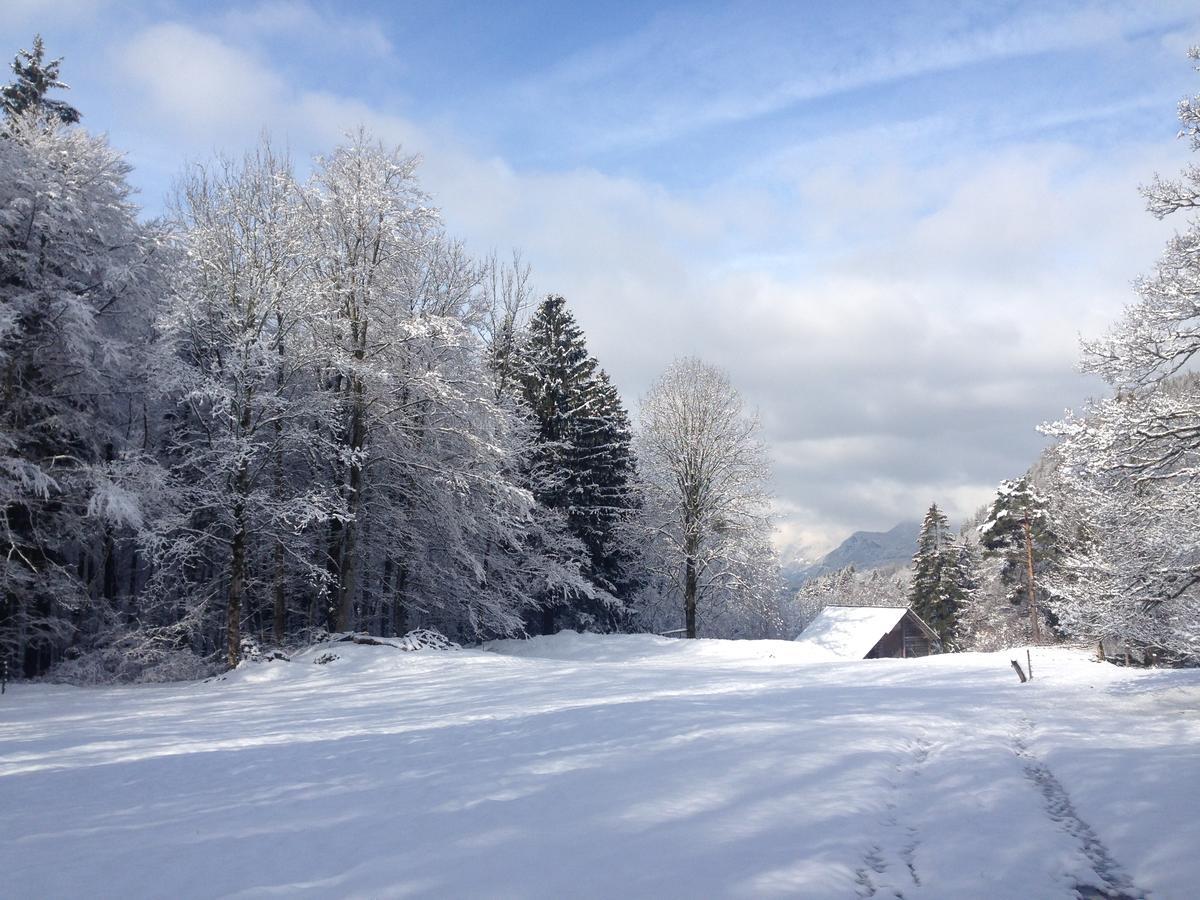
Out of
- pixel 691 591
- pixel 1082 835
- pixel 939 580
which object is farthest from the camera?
pixel 939 580

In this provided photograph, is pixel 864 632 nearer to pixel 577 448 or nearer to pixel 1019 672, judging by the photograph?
pixel 577 448

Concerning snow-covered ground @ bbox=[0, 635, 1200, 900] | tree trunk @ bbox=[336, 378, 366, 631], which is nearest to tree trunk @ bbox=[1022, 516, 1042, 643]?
snow-covered ground @ bbox=[0, 635, 1200, 900]

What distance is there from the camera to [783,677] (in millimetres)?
18094

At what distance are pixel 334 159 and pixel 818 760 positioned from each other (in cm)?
2008

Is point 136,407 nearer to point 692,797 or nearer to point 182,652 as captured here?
point 182,652

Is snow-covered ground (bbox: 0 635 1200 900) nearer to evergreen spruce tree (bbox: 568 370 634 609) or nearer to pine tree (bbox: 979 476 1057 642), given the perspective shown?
evergreen spruce tree (bbox: 568 370 634 609)

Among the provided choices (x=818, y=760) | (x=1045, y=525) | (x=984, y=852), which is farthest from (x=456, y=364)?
(x=1045, y=525)

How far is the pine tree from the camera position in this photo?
40.4 metres

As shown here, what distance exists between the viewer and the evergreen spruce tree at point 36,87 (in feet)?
80.6

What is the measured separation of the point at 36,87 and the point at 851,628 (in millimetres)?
38625

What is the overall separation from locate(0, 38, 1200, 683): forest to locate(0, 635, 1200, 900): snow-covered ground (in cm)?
413

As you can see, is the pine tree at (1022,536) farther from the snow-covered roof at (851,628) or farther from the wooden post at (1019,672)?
the wooden post at (1019,672)

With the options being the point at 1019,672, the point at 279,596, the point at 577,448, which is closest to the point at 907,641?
the point at 577,448

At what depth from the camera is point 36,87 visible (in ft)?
83.0
